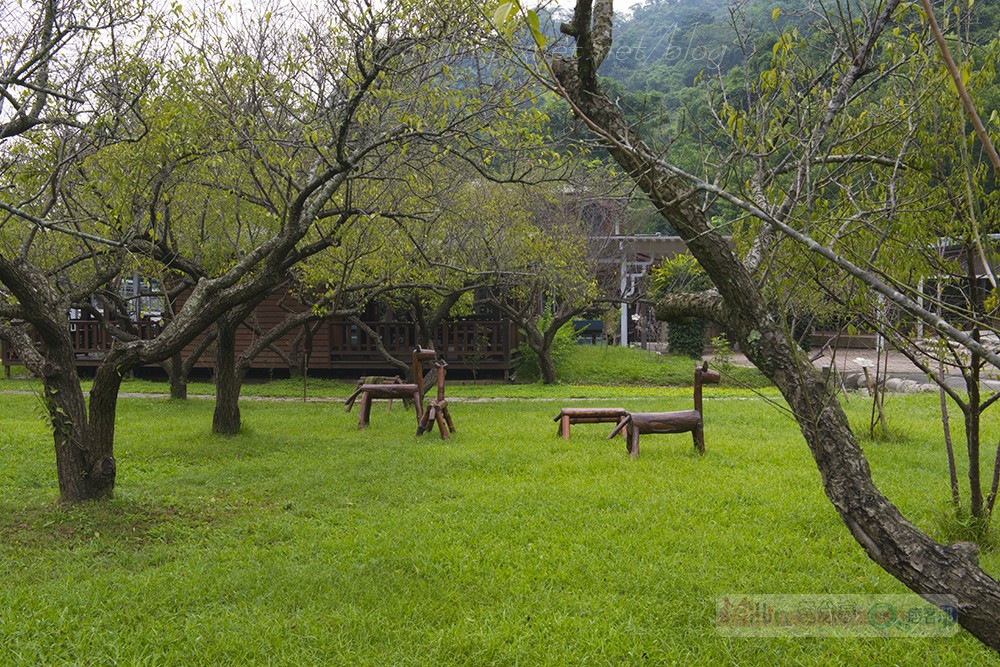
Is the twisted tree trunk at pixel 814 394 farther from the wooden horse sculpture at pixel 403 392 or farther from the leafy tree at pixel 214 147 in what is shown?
the wooden horse sculpture at pixel 403 392

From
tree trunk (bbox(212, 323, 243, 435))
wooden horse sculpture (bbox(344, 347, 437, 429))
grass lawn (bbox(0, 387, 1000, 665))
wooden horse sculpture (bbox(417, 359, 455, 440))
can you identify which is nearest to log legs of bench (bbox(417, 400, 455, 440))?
wooden horse sculpture (bbox(417, 359, 455, 440))

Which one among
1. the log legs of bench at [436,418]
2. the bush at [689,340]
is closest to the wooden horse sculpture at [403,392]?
the log legs of bench at [436,418]

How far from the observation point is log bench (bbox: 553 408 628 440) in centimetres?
970

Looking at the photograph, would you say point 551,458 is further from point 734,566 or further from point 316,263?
point 316,263

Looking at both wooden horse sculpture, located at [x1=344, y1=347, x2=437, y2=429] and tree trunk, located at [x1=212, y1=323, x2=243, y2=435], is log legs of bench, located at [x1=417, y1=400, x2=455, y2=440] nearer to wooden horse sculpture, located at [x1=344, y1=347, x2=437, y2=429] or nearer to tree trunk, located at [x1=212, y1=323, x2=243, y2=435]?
wooden horse sculpture, located at [x1=344, y1=347, x2=437, y2=429]

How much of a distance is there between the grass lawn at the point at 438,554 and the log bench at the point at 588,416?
0.56 metres

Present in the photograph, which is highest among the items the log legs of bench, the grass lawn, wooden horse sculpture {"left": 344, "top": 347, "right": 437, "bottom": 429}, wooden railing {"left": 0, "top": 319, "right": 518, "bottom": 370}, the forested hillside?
the forested hillside

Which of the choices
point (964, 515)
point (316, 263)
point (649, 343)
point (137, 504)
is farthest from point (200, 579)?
point (649, 343)

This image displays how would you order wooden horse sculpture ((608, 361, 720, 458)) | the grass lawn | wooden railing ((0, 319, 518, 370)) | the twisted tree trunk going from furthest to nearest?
wooden railing ((0, 319, 518, 370))
wooden horse sculpture ((608, 361, 720, 458))
the grass lawn
the twisted tree trunk

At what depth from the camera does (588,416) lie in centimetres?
978

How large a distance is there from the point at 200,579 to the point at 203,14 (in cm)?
710

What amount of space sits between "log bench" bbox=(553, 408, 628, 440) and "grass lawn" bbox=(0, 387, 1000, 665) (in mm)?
556

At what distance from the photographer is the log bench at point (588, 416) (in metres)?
9.70

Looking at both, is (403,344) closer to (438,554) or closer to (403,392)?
(403,392)
